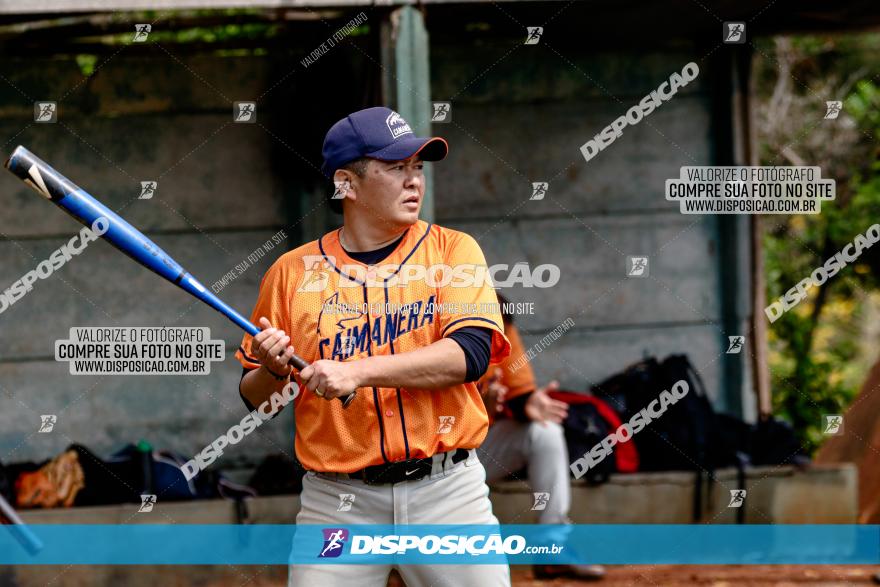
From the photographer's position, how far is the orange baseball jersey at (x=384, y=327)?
2877 millimetres

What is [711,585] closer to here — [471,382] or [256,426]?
[256,426]

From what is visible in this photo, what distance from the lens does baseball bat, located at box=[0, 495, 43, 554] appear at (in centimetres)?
510

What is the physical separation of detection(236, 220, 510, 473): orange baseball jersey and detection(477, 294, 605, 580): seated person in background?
2347mm

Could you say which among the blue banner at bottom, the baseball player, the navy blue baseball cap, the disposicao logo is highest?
the navy blue baseball cap

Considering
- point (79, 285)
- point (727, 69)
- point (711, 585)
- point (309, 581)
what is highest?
point (727, 69)

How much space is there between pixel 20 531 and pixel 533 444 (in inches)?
93.2

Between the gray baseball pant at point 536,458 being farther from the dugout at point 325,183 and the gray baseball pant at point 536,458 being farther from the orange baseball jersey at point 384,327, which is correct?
the orange baseball jersey at point 384,327

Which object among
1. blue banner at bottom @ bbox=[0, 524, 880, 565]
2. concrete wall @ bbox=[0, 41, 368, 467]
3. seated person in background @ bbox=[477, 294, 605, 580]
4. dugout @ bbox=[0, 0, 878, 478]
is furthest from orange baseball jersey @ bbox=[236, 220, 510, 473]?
concrete wall @ bbox=[0, 41, 368, 467]

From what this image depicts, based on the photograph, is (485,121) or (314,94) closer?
(314,94)

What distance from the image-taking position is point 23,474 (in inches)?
225

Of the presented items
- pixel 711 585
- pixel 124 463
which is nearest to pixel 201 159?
pixel 124 463

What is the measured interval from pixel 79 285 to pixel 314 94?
1.68 m

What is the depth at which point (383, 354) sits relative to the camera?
2.94 meters

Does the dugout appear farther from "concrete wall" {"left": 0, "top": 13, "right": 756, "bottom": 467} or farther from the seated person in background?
the seated person in background
